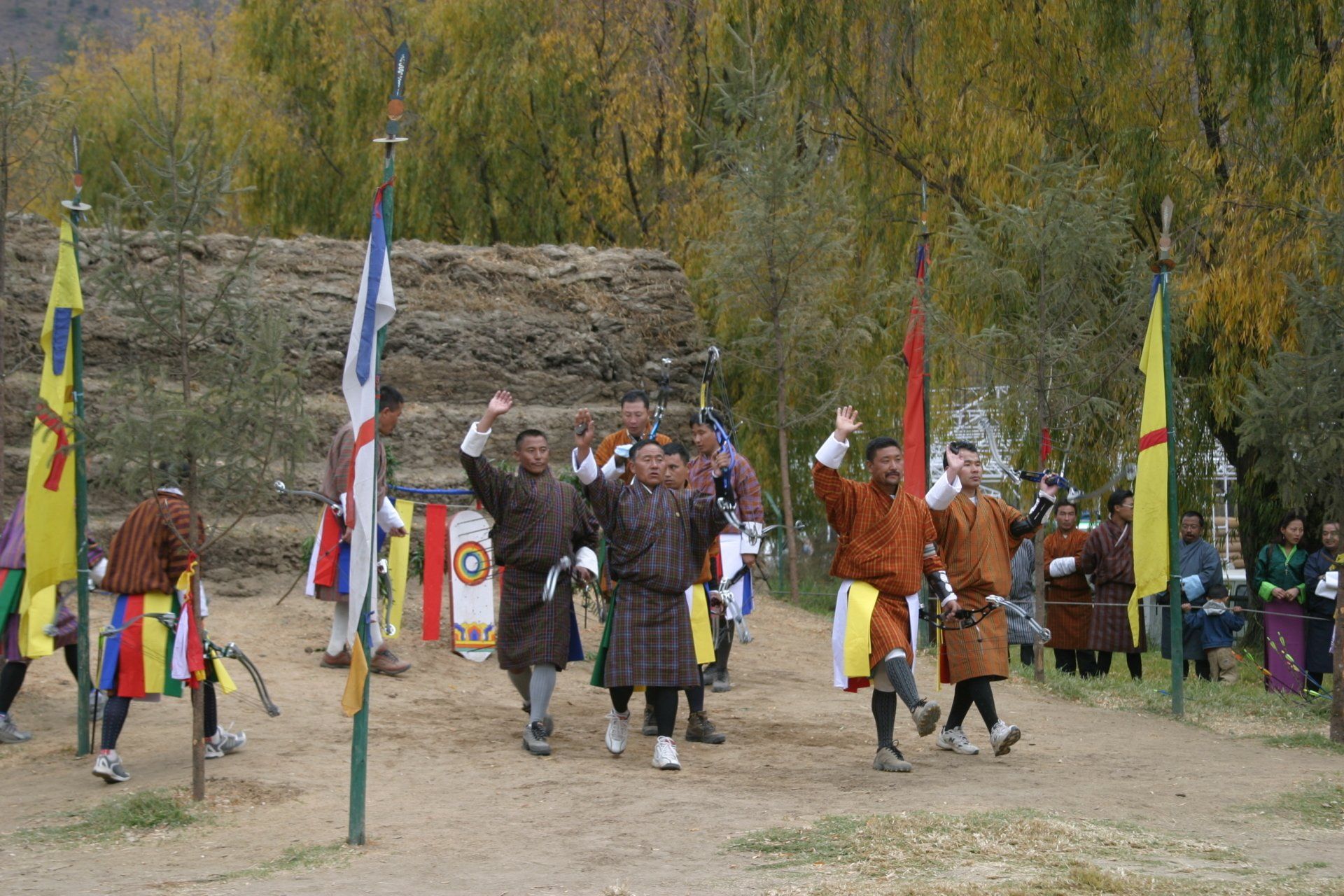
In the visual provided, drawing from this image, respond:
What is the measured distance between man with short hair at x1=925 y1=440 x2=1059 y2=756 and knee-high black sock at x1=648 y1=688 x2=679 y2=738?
147cm

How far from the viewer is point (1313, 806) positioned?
21.7 feet

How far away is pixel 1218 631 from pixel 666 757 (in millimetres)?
6146

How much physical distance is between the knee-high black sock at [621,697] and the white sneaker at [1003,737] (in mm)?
1900

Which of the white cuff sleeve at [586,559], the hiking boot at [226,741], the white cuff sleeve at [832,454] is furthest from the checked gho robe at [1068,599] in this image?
the hiking boot at [226,741]

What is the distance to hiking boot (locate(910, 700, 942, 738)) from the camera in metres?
7.01

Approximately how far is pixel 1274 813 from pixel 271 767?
479 cm

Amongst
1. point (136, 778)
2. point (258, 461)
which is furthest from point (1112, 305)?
point (136, 778)

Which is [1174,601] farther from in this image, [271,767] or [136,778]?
[136,778]

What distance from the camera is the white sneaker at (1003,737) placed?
736cm

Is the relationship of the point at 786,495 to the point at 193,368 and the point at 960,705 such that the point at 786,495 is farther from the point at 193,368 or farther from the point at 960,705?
the point at 193,368

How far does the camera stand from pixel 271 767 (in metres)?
7.40

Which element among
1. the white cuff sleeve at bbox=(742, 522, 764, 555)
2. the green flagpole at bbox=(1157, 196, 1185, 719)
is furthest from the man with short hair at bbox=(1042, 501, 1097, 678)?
the white cuff sleeve at bbox=(742, 522, 764, 555)

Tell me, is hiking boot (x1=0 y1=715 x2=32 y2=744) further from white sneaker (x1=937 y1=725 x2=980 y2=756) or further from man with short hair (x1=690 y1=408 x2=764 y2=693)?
white sneaker (x1=937 y1=725 x2=980 y2=756)

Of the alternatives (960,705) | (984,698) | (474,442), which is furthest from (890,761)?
(474,442)
